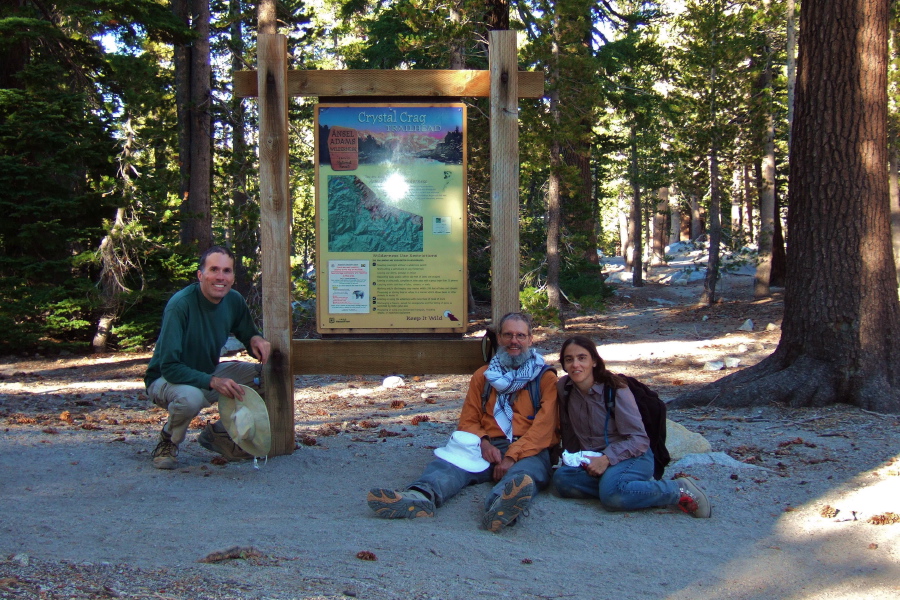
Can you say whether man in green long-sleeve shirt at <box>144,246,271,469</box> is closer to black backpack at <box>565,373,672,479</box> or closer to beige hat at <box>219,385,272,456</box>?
beige hat at <box>219,385,272,456</box>

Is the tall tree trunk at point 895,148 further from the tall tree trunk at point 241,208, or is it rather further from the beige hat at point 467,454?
the beige hat at point 467,454

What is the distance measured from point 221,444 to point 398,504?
1862mm

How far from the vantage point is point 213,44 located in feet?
78.6

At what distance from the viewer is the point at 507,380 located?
509cm

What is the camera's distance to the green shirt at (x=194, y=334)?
5238 millimetres

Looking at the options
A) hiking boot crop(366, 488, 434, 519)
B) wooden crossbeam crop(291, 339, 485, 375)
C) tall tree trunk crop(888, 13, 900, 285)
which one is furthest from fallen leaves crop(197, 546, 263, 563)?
tall tree trunk crop(888, 13, 900, 285)

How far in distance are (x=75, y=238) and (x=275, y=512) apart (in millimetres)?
11703

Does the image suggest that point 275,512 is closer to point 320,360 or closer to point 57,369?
point 320,360

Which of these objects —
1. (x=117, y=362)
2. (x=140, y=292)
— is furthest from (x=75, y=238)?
(x=117, y=362)

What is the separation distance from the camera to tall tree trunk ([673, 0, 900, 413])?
7.37 m

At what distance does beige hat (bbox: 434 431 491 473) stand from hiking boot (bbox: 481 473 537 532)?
29.4 inches

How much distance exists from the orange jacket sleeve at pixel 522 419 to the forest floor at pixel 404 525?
1.17 feet

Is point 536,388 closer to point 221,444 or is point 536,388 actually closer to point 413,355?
point 413,355

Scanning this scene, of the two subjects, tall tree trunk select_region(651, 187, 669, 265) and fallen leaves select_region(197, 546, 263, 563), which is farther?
tall tree trunk select_region(651, 187, 669, 265)
